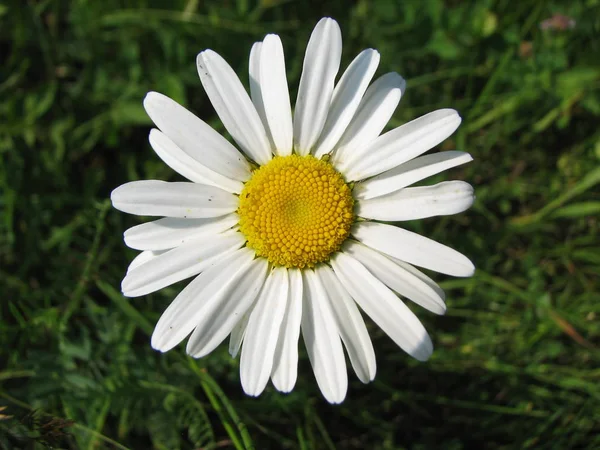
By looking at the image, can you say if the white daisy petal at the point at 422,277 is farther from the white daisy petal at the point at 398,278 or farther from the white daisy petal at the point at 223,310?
the white daisy petal at the point at 223,310

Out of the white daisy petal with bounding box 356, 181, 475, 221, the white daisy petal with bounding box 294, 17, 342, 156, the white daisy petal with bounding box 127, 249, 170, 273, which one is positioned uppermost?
the white daisy petal with bounding box 294, 17, 342, 156

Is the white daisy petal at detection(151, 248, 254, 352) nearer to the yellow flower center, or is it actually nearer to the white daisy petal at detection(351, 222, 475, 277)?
the yellow flower center

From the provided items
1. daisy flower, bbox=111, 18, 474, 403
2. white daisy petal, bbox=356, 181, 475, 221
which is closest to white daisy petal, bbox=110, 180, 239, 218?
daisy flower, bbox=111, 18, 474, 403

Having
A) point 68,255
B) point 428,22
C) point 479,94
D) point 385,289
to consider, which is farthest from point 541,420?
point 68,255

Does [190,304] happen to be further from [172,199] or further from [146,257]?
[172,199]

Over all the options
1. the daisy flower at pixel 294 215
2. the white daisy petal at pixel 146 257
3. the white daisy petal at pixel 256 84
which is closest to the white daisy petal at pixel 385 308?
the daisy flower at pixel 294 215

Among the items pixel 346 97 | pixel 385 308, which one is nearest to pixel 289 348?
pixel 385 308

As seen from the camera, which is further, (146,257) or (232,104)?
(146,257)
